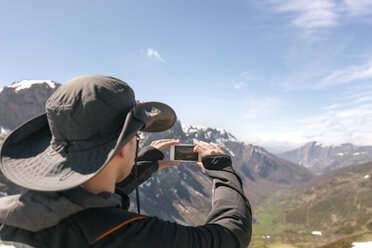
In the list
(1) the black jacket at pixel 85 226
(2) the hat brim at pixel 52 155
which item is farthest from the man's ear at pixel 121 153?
(1) the black jacket at pixel 85 226

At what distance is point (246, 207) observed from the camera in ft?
9.12

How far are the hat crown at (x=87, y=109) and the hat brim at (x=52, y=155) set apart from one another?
13 centimetres

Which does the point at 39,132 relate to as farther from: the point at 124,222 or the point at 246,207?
the point at 246,207

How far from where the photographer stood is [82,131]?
7.91 ft

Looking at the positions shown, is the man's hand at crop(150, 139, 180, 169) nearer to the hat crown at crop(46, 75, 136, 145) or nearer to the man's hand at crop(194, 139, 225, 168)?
the man's hand at crop(194, 139, 225, 168)

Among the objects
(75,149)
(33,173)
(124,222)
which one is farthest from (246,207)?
(33,173)

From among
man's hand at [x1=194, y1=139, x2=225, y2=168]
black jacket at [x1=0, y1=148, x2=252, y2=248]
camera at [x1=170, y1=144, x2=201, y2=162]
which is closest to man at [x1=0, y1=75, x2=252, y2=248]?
black jacket at [x1=0, y1=148, x2=252, y2=248]

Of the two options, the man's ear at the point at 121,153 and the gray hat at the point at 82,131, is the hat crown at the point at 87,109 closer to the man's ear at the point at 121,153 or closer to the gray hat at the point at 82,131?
the gray hat at the point at 82,131

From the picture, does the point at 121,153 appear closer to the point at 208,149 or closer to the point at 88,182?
the point at 88,182

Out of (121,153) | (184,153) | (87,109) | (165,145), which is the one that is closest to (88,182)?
(121,153)

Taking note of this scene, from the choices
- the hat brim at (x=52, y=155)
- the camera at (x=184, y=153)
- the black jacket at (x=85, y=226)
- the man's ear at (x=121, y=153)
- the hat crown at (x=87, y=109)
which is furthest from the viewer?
the camera at (x=184, y=153)

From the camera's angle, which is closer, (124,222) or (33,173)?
(124,222)

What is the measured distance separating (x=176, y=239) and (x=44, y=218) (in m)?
A: 1.03

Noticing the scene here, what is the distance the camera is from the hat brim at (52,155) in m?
2.28
